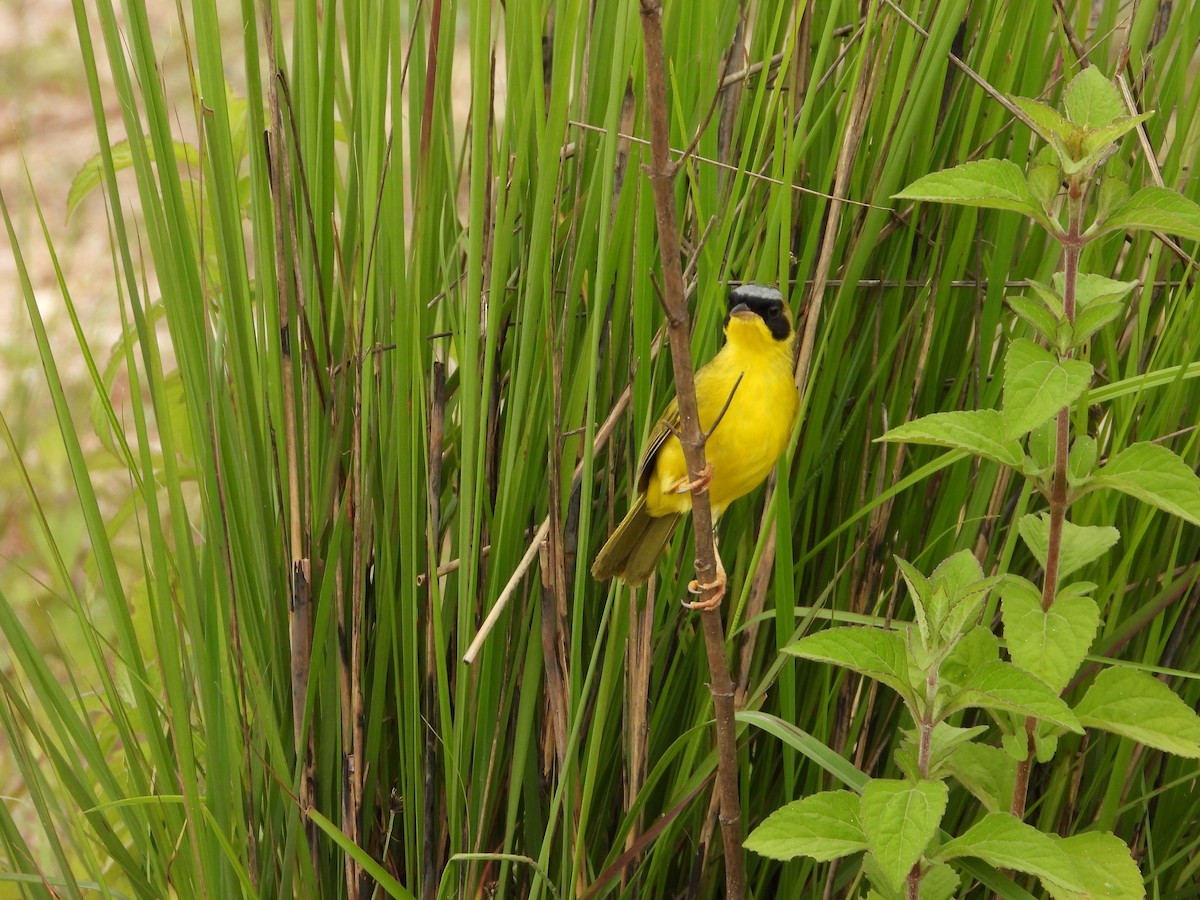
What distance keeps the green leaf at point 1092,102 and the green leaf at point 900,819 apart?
511mm

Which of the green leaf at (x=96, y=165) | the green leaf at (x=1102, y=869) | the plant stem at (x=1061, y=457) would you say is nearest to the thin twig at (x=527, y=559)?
the plant stem at (x=1061, y=457)

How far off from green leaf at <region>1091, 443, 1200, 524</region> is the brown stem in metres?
0.31

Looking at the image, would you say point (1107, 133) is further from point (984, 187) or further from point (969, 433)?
point (969, 433)

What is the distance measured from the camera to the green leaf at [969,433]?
0.92 metres

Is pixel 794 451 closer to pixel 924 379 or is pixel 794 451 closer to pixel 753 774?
pixel 924 379

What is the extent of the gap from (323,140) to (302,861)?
72 centimetres

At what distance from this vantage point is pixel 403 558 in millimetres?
1189

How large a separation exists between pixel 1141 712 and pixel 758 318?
72cm

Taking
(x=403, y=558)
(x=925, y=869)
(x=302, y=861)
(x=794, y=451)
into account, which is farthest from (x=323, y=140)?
(x=925, y=869)

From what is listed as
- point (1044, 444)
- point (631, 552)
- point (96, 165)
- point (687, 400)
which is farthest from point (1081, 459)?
point (96, 165)

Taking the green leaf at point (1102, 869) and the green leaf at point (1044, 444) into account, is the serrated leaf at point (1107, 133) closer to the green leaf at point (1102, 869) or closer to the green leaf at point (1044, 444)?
the green leaf at point (1044, 444)

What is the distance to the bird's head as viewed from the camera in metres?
1.38

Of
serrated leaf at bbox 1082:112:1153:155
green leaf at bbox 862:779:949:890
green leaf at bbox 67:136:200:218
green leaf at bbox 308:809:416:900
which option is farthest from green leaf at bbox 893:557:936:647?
green leaf at bbox 67:136:200:218

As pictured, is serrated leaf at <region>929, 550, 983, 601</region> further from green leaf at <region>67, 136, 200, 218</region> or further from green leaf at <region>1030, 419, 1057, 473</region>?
green leaf at <region>67, 136, 200, 218</region>
